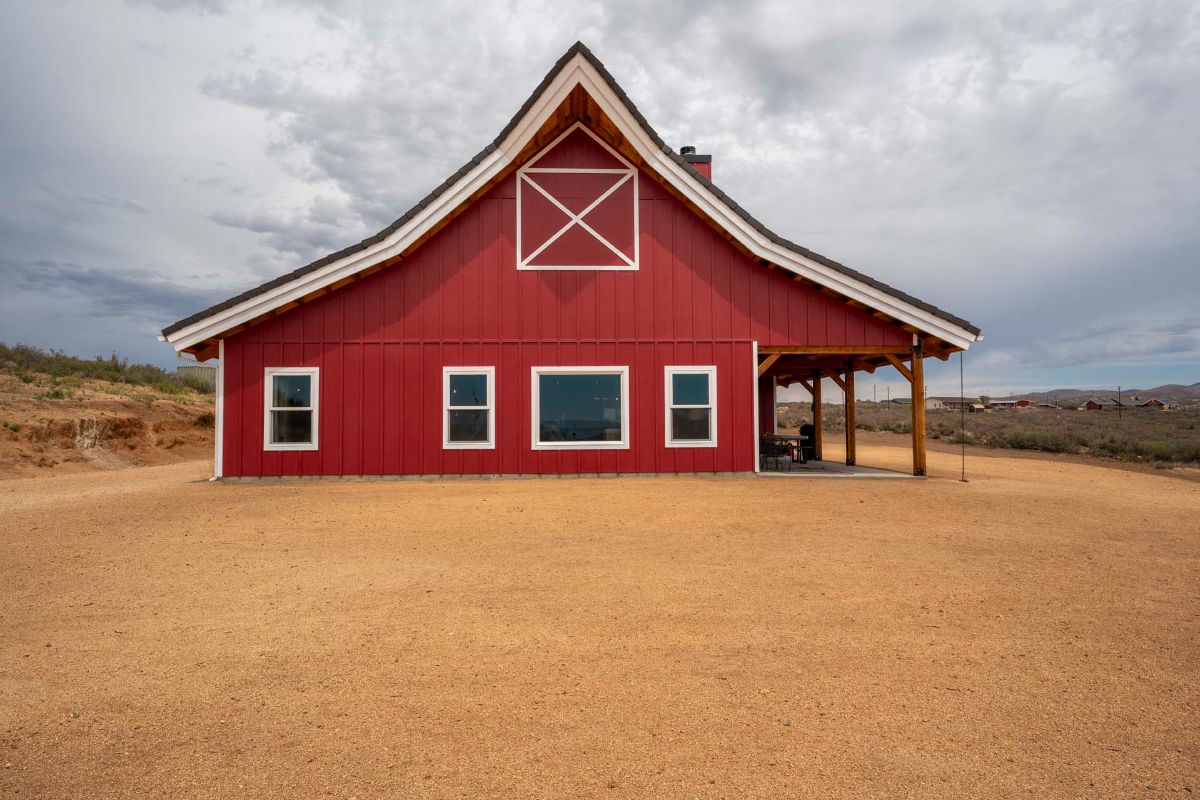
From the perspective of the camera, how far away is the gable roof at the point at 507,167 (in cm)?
1228

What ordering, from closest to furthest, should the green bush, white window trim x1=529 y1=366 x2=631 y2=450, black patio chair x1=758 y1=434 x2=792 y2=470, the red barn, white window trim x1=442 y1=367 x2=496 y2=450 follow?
the red barn
white window trim x1=442 y1=367 x2=496 y2=450
white window trim x1=529 y1=366 x2=631 y2=450
black patio chair x1=758 y1=434 x2=792 y2=470
the green bush

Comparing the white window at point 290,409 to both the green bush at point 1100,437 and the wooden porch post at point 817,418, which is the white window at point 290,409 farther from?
the green bush at point 1100,437

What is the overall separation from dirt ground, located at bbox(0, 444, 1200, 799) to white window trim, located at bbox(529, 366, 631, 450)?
5.31 meters

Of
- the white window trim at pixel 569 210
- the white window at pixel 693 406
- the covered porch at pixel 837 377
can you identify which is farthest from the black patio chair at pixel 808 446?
the white window trim at pixel 569 210

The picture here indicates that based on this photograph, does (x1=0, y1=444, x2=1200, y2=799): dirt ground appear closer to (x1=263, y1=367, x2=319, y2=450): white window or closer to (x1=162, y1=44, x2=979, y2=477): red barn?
(x1=263, y1=367, x2=319, y2=450): white window

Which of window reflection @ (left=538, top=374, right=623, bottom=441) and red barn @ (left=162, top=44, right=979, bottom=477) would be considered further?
window reflection @ (left=538, top=374, right=623, bottom=441)

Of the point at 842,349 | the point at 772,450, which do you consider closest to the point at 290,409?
the point at 772,450

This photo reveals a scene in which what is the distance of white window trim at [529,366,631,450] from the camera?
13.2 m

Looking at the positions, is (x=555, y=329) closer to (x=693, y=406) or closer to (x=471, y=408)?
(x=471, y=408)

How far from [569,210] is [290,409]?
671 cm

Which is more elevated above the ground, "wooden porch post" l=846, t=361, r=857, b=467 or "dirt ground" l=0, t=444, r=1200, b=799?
"wooden porch post" l=846, t=361, r=857, b=467

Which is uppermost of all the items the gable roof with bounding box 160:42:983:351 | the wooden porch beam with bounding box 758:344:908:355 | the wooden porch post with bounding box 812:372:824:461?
the gable roof with bounding box 160:42:983:351

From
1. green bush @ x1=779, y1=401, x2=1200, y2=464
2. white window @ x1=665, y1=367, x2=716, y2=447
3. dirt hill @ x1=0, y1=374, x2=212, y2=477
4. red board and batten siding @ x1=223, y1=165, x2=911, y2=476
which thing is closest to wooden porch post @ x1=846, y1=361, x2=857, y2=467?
green bush @ x1=779, y1=401, x2=1200, y2=464

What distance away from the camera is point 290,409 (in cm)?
1304
